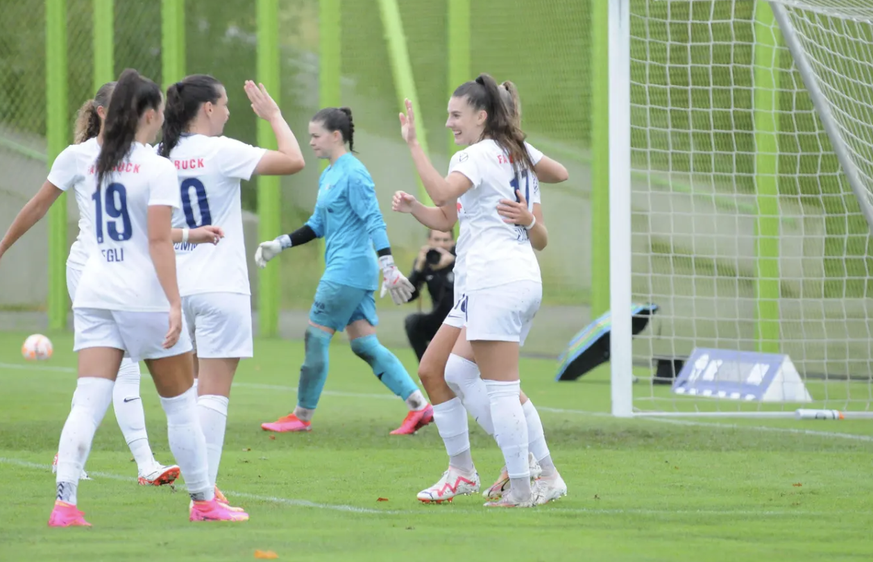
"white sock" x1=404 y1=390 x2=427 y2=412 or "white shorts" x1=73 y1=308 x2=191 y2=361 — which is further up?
"white shorts" x1=73 y1=308 x2=191 y2=361

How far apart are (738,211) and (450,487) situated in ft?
26.4

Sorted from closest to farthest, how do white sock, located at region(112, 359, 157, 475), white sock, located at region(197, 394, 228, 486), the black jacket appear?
white sock, located at region(197, 394, 228, 486) < white sock, located at region(112, 359, 157, 475) < the black jacket

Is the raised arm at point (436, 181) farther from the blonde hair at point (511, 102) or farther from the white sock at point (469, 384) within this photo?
the white sock at point (469, 384)

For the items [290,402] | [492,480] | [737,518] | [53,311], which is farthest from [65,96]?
[737,518]

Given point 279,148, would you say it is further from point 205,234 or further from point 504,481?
point 504,481

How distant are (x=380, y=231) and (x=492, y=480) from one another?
2115mm

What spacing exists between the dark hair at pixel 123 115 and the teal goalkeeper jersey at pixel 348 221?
342 cm

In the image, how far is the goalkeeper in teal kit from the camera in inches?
336

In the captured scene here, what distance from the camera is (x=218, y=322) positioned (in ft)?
18.1

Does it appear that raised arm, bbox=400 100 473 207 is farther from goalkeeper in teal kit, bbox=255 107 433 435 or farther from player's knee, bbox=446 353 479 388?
goalkeeper in teal kit, bbox=255 107 433 435

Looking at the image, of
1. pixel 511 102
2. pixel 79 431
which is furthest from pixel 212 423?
pixel 511 102

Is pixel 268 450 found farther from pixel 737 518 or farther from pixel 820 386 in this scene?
pixel 820 386

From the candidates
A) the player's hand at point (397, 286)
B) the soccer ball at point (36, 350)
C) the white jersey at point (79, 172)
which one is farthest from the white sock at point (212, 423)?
A: the soccer ball at point (36, 350)

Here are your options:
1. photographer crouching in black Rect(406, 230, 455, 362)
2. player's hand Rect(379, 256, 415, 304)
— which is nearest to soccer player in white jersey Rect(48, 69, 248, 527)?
player's hand Rect(379, 256, 415, 304)
